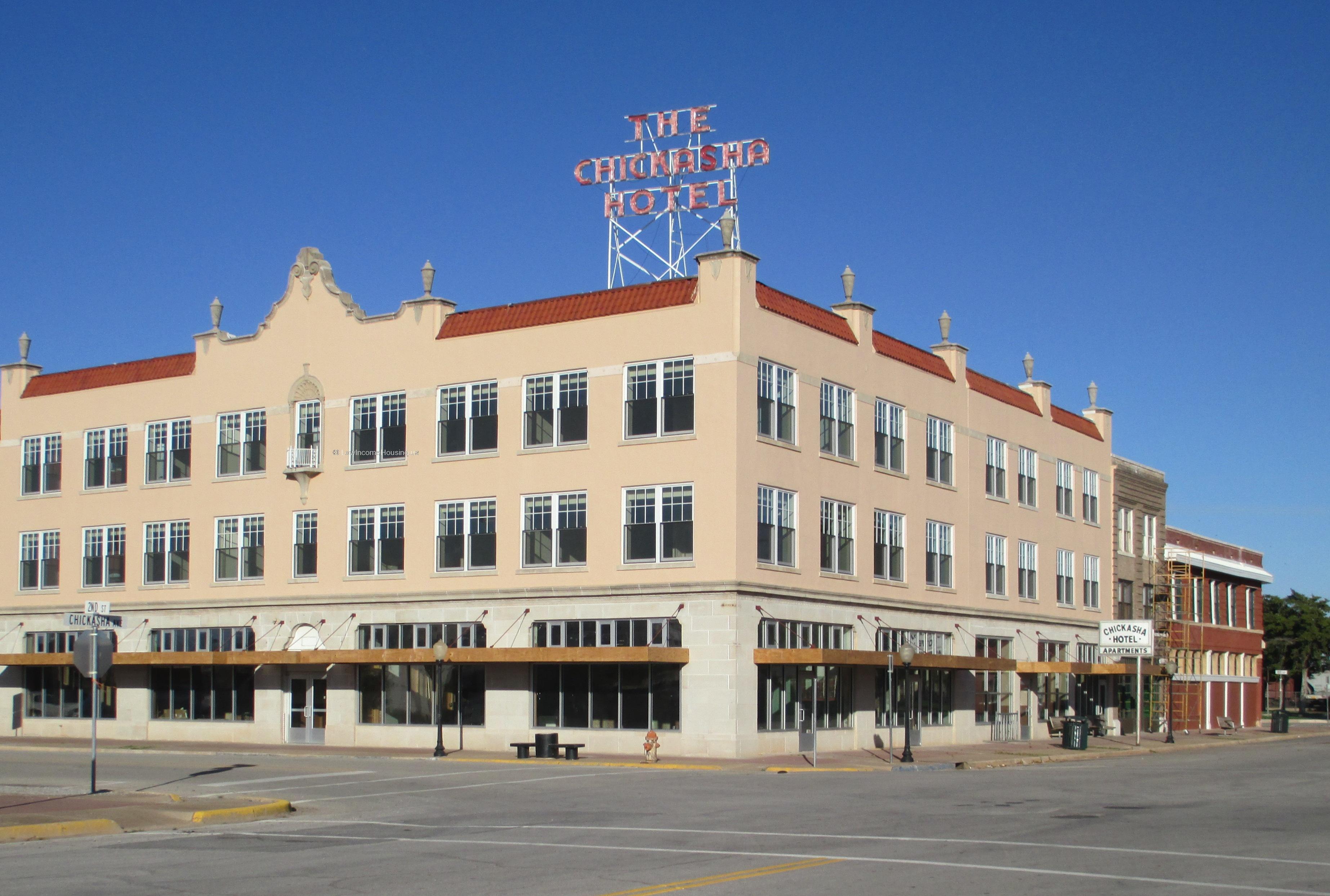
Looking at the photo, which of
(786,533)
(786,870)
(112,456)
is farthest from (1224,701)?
(786,870)

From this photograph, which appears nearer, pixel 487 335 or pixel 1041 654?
pixel 487 335

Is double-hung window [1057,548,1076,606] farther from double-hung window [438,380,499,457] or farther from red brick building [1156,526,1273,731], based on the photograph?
double-hung window [438,380,499,457]

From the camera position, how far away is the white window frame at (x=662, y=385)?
3869 cm

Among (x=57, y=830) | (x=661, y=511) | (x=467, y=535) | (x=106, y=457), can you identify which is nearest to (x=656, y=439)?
(x=661, y=511)

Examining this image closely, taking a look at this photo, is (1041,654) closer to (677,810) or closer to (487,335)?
(487,335)

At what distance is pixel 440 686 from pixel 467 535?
216 inches

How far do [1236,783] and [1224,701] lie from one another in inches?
1757

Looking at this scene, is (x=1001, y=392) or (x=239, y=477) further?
(x=1001, y=392)

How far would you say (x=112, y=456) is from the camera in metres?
50.8

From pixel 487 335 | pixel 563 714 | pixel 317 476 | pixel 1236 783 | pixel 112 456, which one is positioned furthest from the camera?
pixel 112 456

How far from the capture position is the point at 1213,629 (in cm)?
7100

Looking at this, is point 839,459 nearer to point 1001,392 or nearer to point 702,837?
point 1001,392

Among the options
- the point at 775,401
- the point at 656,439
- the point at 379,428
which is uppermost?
the point at 775,401

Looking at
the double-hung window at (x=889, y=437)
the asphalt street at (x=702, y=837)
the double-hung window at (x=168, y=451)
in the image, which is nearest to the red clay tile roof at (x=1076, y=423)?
the double-hung window at (x=889, y=437)
